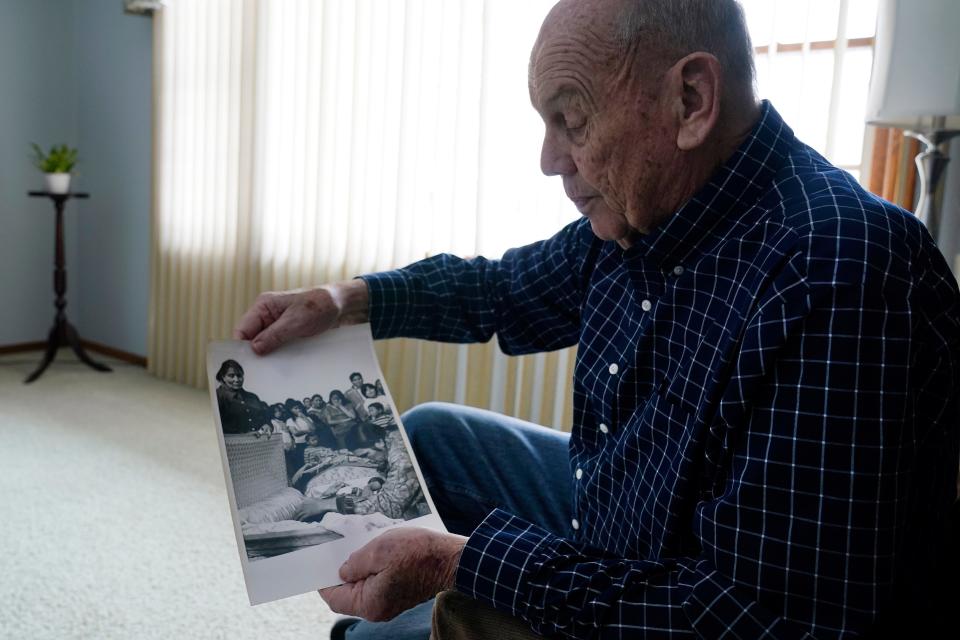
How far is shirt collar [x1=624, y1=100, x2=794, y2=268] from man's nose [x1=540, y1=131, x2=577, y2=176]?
12cm

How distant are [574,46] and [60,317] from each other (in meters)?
3.40

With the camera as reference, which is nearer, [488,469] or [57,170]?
[488,469]

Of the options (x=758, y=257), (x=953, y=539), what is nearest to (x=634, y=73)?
(x=758, y=257)

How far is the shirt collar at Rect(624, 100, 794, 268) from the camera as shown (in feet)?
2.53

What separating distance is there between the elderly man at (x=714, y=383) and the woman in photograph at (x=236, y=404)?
2.8 inches

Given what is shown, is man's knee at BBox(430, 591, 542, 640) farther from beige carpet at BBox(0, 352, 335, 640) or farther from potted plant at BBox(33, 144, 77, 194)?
potted plant at BBox(33, 144, 77, 194)

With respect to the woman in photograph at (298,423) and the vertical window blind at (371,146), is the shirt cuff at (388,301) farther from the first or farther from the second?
the vertical window blind at (371,146)

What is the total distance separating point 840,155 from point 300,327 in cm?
135

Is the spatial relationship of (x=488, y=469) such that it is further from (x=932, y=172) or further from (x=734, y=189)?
(x=932, y=172)

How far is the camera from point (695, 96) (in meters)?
0.75

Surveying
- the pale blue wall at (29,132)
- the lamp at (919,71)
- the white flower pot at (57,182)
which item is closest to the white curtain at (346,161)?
the white flower pot at (57,182)

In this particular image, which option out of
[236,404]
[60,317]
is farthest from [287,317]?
[60,317]

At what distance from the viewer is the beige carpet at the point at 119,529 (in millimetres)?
1512

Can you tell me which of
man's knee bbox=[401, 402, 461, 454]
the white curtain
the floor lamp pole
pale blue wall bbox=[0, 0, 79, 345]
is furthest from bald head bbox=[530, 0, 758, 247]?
pale blue wall bbox=[0, 0, 79, 345]
